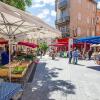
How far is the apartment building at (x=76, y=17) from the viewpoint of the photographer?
182 ft

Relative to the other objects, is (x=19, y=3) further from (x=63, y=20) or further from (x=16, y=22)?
(x=63, y=20)

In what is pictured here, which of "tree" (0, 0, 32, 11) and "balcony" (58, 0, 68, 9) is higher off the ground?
"balcony" (58, 0, 68, 9)

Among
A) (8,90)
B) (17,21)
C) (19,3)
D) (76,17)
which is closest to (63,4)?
(76,17)

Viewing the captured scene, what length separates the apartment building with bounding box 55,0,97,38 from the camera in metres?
55.4

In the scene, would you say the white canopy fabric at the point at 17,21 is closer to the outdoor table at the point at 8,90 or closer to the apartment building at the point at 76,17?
the outdoor table at the point at 8,90

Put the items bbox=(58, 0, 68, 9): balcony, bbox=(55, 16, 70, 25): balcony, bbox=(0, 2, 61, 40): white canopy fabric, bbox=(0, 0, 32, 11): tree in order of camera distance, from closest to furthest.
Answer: bbox=(0, 2, 61, 40): white canopy fabric, bbox=(0, 0, 32, 11): tree, bbox=(55, 16, 70, 25): balcony, bbox=(58, 0, 68, 9): balcony

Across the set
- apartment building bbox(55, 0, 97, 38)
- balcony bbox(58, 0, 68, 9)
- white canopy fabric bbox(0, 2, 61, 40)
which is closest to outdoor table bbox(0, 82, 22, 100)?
white canopy fabric bbox(0, 2, 61, 40)

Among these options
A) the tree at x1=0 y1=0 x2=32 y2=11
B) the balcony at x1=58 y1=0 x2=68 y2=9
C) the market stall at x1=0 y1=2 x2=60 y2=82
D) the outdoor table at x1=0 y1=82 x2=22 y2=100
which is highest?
the balcony at x1=58 y1=0 x2=68 y2=9

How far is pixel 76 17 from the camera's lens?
56469 mm

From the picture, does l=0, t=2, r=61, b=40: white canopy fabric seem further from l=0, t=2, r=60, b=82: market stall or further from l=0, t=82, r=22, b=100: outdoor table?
l=0, t=82, r=22, b=100: outdoor table

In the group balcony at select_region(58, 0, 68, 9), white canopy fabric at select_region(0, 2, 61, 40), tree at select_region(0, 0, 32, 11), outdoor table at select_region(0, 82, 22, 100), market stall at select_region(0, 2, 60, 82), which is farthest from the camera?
balcony at select_region(58, 0, 68, 9)

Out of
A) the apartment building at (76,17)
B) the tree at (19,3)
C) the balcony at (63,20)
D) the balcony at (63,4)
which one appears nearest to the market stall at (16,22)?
the tree at (19,3)

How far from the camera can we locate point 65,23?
56625 millimetres

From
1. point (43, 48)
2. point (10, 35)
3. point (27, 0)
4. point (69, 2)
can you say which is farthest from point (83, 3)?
point (10, 35)
